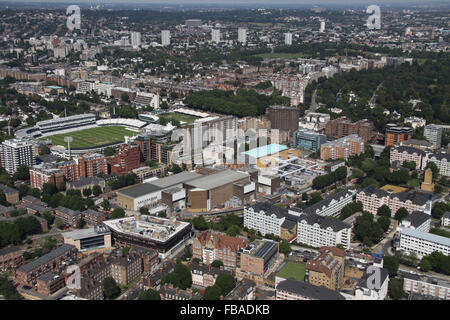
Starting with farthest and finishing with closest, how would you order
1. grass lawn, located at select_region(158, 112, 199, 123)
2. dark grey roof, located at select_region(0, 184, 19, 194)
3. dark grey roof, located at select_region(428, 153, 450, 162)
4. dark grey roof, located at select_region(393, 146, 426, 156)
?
grass lawn, located at select_region(158, 112, 199, 123) → dark grey roof, located at select_region(393, 146, 426, 156) → dark grey roof, located at select_region(428, 153, 450, 162) → dark grey roof, located at select_region(0, 184, 19, 194)

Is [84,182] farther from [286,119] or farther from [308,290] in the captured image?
[286,119]

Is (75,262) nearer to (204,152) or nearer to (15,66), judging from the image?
(204,152)

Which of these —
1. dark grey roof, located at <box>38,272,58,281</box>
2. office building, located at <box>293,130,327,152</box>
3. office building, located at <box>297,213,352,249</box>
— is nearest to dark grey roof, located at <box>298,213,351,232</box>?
office building, located at <box>297,213,352,249</box>

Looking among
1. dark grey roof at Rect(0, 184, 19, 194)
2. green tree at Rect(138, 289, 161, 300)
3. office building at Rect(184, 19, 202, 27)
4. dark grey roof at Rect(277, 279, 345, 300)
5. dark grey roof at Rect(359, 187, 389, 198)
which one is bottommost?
green tree at Rect(138, 289, 161, 300)

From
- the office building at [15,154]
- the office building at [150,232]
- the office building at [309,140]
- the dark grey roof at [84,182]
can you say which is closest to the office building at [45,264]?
the office building at [150,232]

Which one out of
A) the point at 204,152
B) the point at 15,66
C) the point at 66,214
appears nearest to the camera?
the point at 66,214

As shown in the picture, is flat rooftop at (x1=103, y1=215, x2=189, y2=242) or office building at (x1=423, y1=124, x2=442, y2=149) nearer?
flat rooftop at (x1=103, y1=215, x2=189, y2=242)

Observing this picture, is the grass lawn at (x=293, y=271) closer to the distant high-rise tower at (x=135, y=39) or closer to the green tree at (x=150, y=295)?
the green tree at (x=150, y=295)

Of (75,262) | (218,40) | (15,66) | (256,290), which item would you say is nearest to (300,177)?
(256,290)

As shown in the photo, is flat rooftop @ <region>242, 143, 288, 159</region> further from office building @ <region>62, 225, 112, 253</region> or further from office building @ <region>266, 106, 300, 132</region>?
office building @ <region>62, 225, 112, 253</region>
